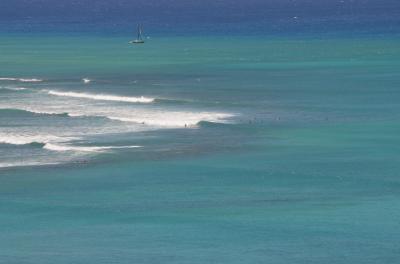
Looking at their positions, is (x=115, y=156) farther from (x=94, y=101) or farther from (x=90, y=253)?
(x=94, y=101)

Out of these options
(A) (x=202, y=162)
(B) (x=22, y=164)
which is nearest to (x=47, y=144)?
(B) (x=22, y=164)

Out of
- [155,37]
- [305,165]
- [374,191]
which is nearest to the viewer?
[374,191]

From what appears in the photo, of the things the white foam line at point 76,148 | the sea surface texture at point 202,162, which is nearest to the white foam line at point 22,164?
the sea surface texture at point 202,162

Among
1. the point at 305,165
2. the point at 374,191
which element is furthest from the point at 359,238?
the point at 305,165

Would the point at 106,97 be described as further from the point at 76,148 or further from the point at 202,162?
the point at 202,162

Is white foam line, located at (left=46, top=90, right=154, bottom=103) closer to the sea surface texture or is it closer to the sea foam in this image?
the sea surface texture

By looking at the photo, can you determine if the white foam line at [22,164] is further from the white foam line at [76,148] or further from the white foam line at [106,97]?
the white foam line at [106,97]
